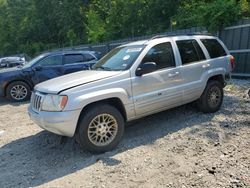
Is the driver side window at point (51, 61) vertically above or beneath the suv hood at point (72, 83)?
beneath

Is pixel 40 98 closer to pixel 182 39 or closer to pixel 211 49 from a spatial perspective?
pixel 182 39

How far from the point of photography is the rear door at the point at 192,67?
5402 millimetres

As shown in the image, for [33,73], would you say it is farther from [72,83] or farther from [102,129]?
[102,129]

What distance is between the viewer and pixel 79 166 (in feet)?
13.5

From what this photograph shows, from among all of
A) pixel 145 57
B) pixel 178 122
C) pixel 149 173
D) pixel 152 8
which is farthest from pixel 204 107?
pixel 152 8

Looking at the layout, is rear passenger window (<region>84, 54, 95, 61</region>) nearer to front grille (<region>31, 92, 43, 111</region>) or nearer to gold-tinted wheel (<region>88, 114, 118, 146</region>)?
front grille (<region>31, 92, 43, 111</region>)

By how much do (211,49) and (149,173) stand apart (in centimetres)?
349

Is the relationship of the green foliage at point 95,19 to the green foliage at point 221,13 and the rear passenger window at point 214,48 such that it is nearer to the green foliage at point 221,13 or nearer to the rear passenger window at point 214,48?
the green foliage at point 221,13

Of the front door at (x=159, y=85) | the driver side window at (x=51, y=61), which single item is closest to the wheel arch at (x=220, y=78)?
the front door at (x=159, y=85)

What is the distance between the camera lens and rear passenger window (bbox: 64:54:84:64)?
9766mm

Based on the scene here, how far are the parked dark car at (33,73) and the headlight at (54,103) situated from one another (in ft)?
17.0

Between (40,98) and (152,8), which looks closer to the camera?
(40,98)

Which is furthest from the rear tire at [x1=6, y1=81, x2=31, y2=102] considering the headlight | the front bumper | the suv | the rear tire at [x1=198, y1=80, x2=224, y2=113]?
the rear tire at [x1=198, y1=80, x2=224, y2=113]

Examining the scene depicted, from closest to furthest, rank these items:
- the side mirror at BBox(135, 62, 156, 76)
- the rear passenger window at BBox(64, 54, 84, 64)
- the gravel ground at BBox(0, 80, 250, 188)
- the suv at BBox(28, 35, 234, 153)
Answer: the gravel ground at BBox(0, 80, 250, 188) < the suv at BBox(28, 35, 234, 153) < the side mirror at BBox(135, 62, 156, 76) < the rear passenger window at BBox(64, 54, 84, 64)
